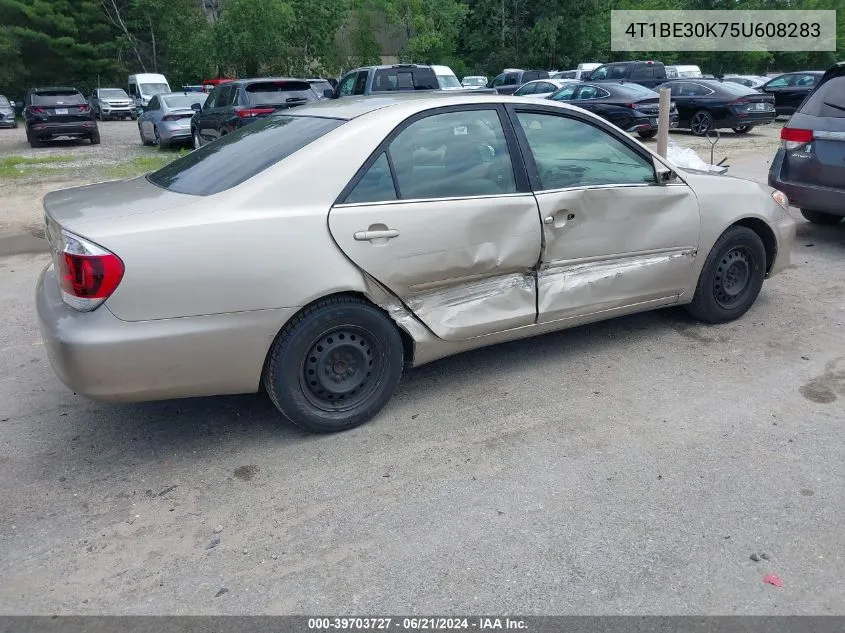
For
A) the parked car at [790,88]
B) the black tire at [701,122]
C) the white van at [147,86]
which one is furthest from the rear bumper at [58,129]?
the parked car at [790,88]

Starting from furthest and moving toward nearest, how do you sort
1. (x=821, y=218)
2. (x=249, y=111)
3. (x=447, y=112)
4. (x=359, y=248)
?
1. (x=249, y=111)
2. (x=821, y=218)
3. (x=447, y=112)
4. (x=359, y=248)

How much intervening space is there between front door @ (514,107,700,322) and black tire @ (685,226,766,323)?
25cm

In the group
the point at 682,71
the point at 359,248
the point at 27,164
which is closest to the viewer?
the point at 359,248

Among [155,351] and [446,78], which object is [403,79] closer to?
[446,78]

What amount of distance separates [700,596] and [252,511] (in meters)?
1.83

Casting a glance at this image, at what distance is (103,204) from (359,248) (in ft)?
4.25

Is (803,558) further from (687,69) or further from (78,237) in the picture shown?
(687,69)

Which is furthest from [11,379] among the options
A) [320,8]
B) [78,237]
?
[320,8]

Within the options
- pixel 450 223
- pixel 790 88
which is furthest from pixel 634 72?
pixel 450 223

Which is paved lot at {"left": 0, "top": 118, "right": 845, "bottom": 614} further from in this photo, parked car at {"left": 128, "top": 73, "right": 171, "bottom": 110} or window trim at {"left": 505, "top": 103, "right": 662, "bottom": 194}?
parked car at {"left": 128, "top": 73, "right": 171, "bottom": 110}

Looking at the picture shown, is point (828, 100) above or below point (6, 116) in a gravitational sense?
below

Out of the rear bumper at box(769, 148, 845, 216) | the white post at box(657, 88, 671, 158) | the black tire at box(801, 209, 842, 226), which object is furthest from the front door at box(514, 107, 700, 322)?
the white post at box(657, 88, 671, 158)

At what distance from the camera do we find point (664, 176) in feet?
15.9

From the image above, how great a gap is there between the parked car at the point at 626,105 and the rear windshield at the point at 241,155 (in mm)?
14173
